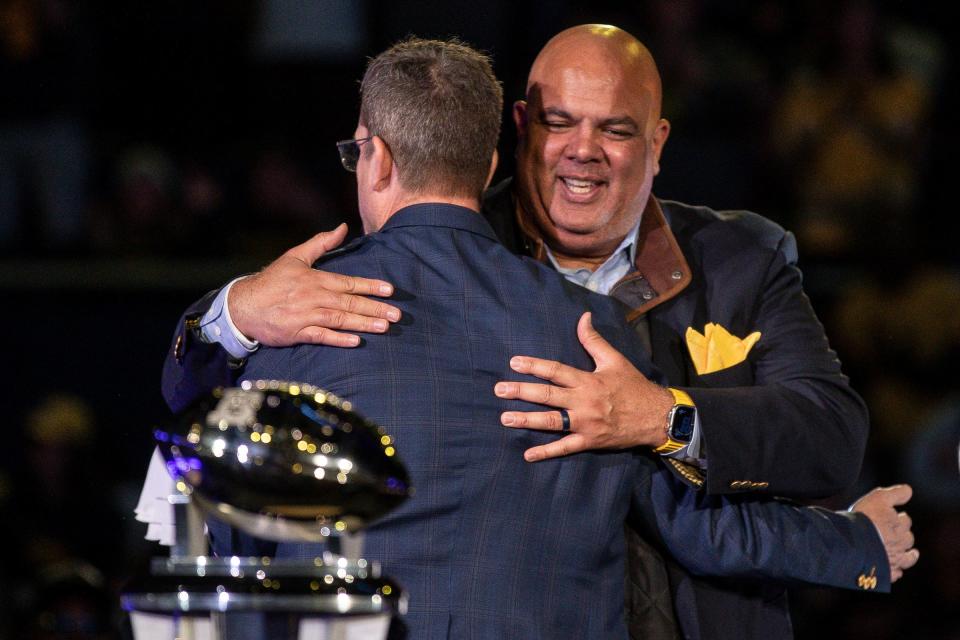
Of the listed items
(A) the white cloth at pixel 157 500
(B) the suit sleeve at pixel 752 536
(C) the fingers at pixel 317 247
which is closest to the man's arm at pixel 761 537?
(B) the suit sleeve at pixel 752 536

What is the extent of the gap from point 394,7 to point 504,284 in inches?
158

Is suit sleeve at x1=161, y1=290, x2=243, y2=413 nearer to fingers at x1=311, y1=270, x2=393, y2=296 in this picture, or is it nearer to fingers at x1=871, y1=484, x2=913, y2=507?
fingers at x1=311, y1=270, x2=393, y2=296

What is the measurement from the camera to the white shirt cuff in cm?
207

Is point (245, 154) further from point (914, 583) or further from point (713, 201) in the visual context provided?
point (914, 583)

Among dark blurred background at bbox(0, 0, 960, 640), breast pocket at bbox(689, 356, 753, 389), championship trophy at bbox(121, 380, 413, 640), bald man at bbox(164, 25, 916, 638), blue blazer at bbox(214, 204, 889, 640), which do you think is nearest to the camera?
championship trophy at bbox(121, 380, 413, 640)

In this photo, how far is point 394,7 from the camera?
18.9 feet

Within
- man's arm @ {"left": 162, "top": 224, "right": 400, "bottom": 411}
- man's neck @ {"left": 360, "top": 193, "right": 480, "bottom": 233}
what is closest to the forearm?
man's neck @ {"left": 360, "top": 193, "right": 480, "bottom": 233}

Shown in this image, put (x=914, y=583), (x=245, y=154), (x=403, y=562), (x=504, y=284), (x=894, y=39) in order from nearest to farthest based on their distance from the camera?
(x=403, y=562) < (x=504, y=284) < (x=914, y=583) < (x=245, y=154) < (x=894, y=39)

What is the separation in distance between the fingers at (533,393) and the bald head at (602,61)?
854 mm

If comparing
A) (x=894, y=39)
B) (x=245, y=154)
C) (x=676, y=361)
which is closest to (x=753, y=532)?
(x=676, y=361)

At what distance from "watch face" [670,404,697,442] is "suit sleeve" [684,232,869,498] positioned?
3cm

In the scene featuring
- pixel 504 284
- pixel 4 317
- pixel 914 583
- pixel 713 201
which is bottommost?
pixel 914 583

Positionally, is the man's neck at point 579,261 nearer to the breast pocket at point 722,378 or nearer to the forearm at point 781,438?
the breast pocket at point 722,378

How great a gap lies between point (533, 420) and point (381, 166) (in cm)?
42
